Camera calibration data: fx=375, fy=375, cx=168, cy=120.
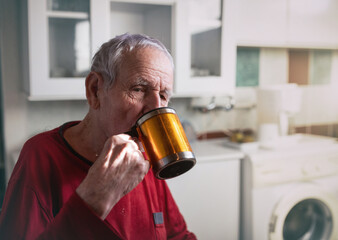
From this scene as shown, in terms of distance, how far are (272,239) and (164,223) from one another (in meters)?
1.10

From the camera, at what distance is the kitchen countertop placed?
1.69 metres

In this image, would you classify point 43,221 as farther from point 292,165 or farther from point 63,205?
point 292,165

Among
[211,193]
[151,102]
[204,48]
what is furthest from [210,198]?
[151,102]

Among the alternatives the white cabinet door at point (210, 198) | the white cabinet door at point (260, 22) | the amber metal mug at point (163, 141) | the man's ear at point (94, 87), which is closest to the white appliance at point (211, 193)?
the white cabinet door at point (210, 198)

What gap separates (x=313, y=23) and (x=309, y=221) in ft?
3.52

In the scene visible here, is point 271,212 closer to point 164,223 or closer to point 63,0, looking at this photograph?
point 164,223

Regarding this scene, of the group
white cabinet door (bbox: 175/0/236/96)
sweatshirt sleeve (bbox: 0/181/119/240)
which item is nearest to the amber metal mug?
sweatshirt sleeve (bbox: 0/181/119/240)

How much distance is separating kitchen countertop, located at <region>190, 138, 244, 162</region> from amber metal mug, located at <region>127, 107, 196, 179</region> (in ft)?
3.30

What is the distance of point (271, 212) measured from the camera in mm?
1794

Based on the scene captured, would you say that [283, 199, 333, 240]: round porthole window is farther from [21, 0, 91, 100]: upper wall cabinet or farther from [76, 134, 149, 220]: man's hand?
[76, 134, 149, 220]: man's hand

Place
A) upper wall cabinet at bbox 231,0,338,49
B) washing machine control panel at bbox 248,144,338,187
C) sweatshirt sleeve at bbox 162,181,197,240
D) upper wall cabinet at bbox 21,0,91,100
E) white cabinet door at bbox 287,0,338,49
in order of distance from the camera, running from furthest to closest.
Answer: white cabinet door at bbox 287,0,338,49, upper wall cabinet at bbox 231,0,338,49, washing machine control panel at bbox 248,144,338,187, upper wall cabinet at bbox 21,0,91,100, sweatshirt sleeve at bbox 162,181,197,240

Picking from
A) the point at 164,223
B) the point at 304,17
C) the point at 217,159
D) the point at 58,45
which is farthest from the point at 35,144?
the point at 304,17

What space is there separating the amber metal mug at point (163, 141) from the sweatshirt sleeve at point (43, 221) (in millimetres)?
132

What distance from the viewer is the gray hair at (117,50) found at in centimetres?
75
